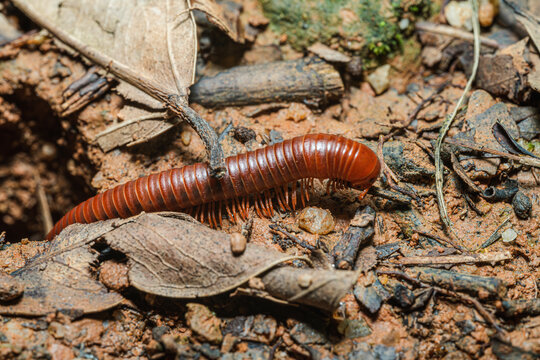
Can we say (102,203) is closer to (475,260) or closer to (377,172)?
(377,172)

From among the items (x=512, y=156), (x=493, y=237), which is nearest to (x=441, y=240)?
(x=493, y=237)

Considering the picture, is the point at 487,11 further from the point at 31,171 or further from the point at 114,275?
the point at 31,171

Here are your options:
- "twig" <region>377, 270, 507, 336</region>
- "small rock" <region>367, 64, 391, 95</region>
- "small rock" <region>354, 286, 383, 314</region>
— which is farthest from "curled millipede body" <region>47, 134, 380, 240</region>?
"small rock" <region>367, 64, 391, 95</region>

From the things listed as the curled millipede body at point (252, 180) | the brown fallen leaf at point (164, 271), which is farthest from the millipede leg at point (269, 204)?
the brown fallen leaf at point (164, 271)

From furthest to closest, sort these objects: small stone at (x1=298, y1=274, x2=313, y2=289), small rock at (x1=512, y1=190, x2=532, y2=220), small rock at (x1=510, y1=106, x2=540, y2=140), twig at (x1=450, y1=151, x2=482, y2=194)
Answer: small rock at (x1=510, y1=106, x2=540, y2=140)
twig at (x1=450, y1=151, x2=482, y2=194)
small rock at (x1=512, y1=190, x2=532, y2=220)
small stone at (x1=298, y1=274, x2=313, y2=289)

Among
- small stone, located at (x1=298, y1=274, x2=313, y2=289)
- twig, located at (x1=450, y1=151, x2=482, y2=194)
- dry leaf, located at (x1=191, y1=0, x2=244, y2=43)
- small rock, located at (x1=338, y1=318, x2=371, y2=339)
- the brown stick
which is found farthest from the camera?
the brown stick

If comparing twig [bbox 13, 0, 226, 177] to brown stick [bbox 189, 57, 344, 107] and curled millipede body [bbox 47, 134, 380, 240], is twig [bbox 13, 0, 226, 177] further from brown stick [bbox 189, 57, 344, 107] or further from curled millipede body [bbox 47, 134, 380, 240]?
brown stick [bbox 189, 57, 344, 107]
